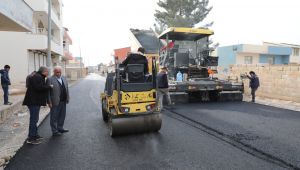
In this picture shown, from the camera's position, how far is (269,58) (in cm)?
4212

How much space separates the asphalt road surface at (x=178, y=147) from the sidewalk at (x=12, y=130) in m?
0.22

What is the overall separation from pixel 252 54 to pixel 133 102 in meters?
38.5

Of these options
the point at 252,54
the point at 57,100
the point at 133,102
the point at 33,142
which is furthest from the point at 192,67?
the point at 252,54

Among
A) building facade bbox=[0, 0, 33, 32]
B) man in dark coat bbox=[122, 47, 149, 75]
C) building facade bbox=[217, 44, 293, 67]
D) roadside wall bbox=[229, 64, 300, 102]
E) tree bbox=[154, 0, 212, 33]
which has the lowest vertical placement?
roadside wall bbox=[229, 64, 300, 102]

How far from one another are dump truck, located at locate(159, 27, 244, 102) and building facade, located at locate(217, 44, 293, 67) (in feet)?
90.0

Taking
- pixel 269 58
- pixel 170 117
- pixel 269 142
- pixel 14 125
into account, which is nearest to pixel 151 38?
pixel 170 117

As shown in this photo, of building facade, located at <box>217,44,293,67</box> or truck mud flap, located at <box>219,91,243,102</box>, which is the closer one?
truck mud flap, located at <box>219,91,243,102</box>

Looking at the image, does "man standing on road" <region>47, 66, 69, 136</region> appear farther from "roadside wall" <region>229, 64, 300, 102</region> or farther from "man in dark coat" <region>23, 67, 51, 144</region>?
"roadside wall" <region>229, 64, 300, 102</region>

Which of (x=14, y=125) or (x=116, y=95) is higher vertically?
(x=116, y=95)

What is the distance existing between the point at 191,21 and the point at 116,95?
1226 inches

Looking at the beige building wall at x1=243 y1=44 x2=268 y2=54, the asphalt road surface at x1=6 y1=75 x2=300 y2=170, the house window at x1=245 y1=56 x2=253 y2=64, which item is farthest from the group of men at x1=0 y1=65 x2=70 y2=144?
the house window at x1=245 y1=56 x2=253 y2=64

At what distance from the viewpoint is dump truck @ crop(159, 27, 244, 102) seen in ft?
37.3

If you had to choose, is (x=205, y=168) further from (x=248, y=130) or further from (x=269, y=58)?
(x=269, y=58)

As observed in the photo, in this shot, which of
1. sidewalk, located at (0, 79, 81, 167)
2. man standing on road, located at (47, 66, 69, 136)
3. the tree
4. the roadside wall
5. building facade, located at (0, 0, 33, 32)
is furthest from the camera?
the tree
